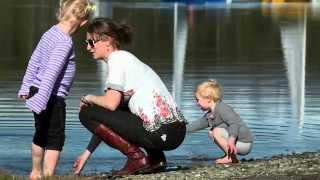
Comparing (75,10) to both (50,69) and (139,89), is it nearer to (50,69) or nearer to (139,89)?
(50,69)

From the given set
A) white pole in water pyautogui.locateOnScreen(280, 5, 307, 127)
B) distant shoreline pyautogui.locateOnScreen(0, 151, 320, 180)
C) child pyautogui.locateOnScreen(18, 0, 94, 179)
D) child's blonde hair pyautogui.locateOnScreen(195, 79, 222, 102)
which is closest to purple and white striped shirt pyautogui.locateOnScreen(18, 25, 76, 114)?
child pyautogui.locateOnScreen(18, 0, 94, 179)

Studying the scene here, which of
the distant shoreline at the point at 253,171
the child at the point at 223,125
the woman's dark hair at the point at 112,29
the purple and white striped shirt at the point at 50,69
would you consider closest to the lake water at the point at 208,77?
the child at the point at 223,125

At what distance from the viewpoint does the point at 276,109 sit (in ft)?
47.1

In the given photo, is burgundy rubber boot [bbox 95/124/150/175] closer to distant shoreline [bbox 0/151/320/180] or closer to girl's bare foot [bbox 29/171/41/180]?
distant shoreline [bbox 0/151/320/180]

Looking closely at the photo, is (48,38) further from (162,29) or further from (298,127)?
(162,29)

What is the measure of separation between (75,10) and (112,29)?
405 mm

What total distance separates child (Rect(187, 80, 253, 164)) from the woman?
19.5 inches

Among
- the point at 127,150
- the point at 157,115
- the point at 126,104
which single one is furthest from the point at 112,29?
the point at 127,150

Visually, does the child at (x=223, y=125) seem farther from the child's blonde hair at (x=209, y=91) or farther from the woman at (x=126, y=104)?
the woman at (x=126, y=104)

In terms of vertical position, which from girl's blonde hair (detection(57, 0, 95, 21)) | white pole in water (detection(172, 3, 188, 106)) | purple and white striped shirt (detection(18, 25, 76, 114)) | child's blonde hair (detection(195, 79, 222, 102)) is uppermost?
girl's blonde hair (detection(57, 0, 95, 21))

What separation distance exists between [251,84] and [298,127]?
4.69m

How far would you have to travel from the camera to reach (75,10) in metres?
8.31

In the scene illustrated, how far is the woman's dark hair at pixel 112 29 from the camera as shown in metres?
8.55

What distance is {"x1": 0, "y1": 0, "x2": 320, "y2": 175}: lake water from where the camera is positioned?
36.1 ft
